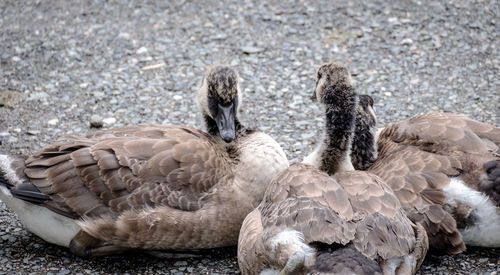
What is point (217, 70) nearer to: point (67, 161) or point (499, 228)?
point (67, 161)

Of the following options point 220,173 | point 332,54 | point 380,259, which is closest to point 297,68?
point 332,54

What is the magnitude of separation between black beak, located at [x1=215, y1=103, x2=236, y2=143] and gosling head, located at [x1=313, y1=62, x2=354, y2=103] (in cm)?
78

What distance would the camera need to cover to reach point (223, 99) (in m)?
5.83

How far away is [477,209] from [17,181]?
12.0 ft

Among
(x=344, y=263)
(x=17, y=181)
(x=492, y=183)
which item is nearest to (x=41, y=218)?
(x=17, y=181)

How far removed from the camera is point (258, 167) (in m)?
5.66

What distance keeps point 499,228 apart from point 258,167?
1976 mm

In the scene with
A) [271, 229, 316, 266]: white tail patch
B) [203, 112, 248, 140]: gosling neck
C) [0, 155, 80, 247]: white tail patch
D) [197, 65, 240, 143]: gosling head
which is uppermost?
[197, 65, 240, 143]: gosling head

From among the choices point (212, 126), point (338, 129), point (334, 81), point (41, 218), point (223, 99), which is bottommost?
point (41, 218)

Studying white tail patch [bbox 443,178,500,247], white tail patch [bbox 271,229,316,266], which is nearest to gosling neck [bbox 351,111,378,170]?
white tail patch [bbox 443,178,500,247]

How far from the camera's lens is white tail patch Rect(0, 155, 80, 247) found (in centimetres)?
546

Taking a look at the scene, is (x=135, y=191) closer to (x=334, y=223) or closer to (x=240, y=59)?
(x=334, y=223)

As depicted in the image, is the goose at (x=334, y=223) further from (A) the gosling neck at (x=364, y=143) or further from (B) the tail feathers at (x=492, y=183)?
(B) the tail feathers at (x=492, y=183)

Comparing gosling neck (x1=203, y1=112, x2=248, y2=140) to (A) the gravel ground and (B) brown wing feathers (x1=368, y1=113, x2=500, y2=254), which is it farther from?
(B) brown wing feathers (x1=368, y1=113, x2=500, y2=254)
